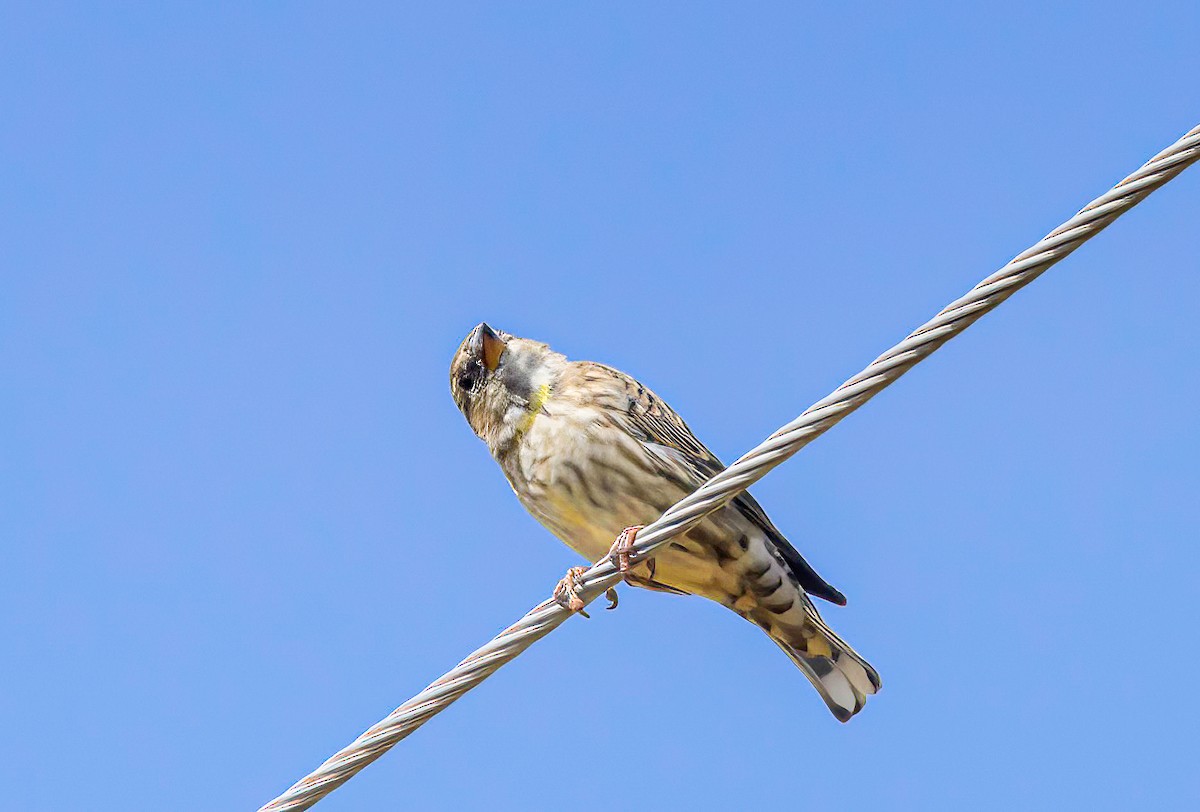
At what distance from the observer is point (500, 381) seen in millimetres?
7398

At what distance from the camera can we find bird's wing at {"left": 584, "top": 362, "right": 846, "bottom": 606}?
22.6ft

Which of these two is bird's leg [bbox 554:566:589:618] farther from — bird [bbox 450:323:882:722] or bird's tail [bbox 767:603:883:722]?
bird's tail [bbox 767:603:883:722]

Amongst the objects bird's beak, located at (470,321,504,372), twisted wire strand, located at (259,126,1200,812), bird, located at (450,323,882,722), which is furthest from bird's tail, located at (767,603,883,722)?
twisted wire strand, located at (259,126,1200,812)

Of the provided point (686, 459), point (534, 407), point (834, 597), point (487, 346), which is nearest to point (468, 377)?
point (487, 346)

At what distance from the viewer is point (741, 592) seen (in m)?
6.96

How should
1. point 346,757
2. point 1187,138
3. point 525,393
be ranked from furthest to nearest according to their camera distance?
1. point 525,393
2. point 346,757
3. point 1187,138

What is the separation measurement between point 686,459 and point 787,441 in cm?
284

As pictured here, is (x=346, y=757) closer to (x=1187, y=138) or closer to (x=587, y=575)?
(x=587, y=575)

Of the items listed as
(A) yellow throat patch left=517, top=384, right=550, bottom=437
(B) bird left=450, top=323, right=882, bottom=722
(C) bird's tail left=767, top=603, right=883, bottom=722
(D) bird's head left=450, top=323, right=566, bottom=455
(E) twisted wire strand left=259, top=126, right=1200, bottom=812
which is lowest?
(E) twisted wire strand left=259, top=126, right=1200, bottom=812

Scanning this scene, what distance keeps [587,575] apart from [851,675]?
101 inches

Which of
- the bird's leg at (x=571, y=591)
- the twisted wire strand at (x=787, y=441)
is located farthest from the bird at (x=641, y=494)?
the twisted wire strand at (x=787, y=441)

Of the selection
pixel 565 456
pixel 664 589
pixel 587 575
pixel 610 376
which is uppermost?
pixel 610 376

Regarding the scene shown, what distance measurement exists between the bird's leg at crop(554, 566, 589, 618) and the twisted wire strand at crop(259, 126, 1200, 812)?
0.08 m

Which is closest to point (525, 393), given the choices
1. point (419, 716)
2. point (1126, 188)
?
point (419, 716)
